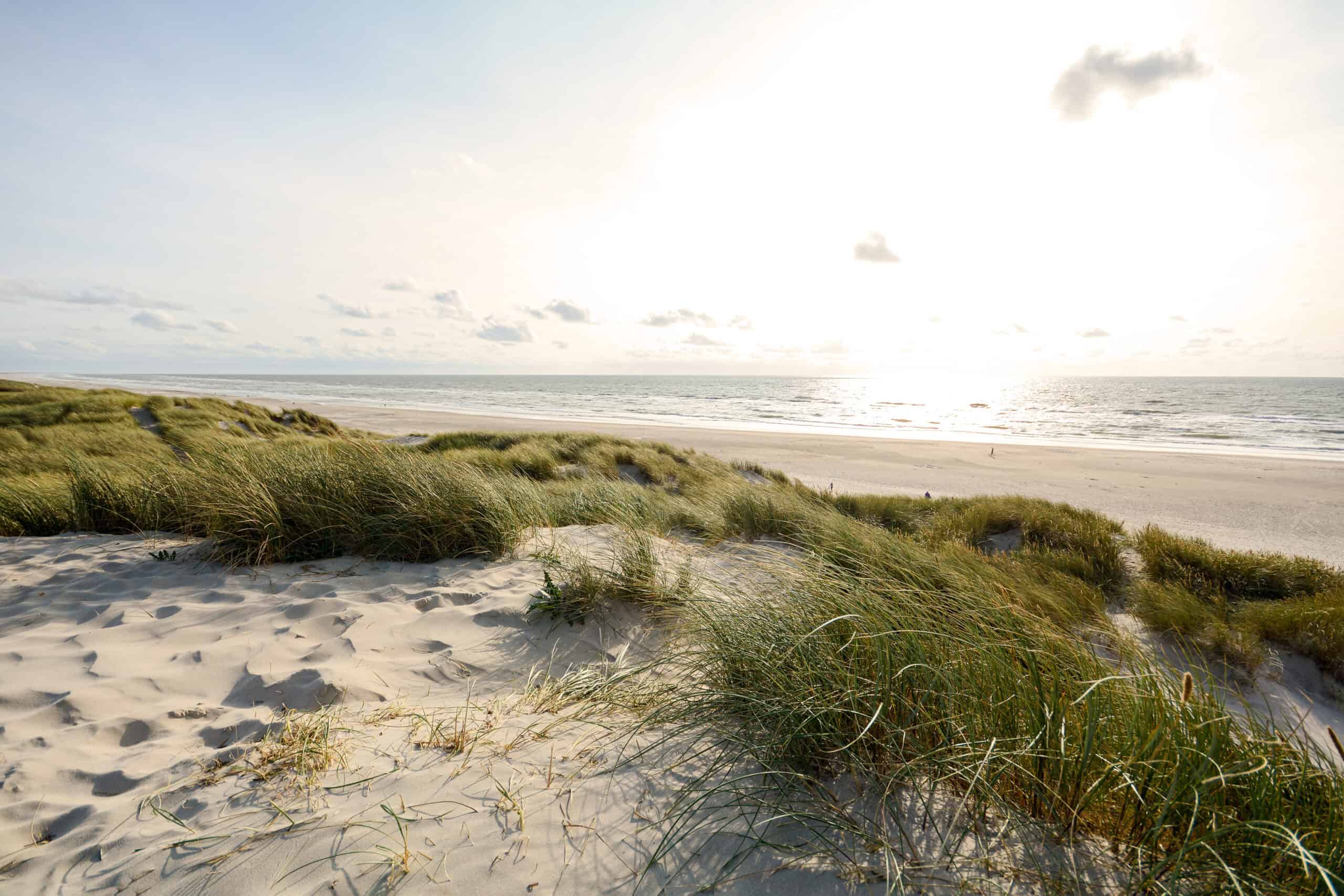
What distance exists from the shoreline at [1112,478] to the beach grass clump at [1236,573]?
8.99 ft

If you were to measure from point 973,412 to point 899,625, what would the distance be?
136 ft

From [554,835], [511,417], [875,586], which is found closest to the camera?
[554,835]

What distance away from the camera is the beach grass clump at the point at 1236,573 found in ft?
16.6

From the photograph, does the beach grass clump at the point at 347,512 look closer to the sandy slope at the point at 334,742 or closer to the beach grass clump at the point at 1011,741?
the sandy slope at the point at 334,742

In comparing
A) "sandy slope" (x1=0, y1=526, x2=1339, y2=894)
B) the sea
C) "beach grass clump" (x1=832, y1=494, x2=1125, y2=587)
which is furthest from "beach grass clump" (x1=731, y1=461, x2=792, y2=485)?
the sea

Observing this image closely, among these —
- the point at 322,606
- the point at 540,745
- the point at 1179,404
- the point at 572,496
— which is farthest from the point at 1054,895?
the point at 1179,404

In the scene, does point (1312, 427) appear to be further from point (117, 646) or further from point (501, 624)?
point (117, 646)

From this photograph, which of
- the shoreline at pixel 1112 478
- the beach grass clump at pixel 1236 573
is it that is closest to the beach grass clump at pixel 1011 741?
the beach grass clump at pixel 1236 573

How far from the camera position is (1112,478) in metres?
14.0

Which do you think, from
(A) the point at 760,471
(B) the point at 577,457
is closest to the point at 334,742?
(B) the point at 577,457

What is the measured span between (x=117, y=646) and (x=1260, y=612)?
7.61 m

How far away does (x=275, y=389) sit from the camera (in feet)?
234

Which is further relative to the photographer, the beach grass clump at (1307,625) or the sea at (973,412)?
the sea at (973,412)

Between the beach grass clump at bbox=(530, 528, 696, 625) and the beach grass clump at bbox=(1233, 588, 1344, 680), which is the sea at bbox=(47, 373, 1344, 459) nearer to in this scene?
the beach grass clump at bbox=(1233, 588, 1344, 680)
